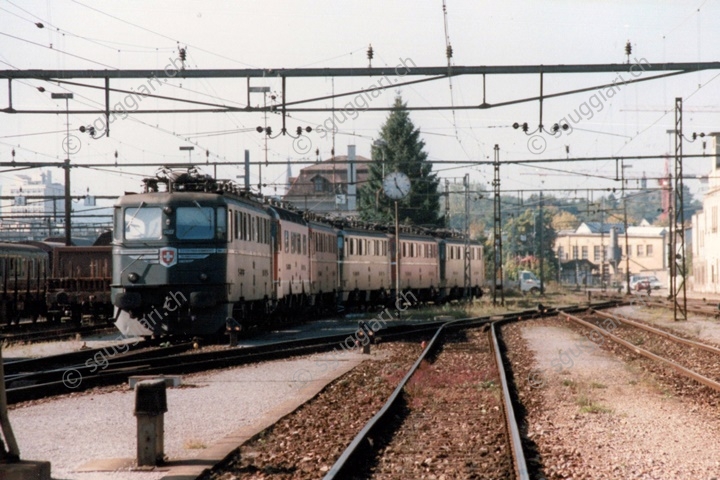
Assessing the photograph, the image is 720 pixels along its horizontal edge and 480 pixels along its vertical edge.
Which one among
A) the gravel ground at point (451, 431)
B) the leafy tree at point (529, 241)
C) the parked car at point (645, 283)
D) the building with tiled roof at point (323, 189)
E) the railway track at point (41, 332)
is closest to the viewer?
the gravel ground at point (451, 431)

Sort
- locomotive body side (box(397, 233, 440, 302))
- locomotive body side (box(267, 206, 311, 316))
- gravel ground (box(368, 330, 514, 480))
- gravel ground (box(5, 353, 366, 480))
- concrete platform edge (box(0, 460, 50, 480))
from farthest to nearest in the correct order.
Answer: locomotive body side (box(397, 233, 440, 302))
locomotive body side (box(267, 206, 311, 316))
gravel ground (box(5, 353, 366, 480))
gravel ground (box(368, 330, 514, 480))
concrete platform edge (box(0, 460, 50, 480))

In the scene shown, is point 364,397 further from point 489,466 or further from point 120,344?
point 120,344

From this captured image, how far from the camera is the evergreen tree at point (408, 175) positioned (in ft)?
232

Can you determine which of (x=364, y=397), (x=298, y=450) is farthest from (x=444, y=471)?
(x=364, y=397)

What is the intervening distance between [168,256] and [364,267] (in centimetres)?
2173

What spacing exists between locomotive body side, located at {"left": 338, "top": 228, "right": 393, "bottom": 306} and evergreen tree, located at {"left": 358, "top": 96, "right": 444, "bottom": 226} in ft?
70.7

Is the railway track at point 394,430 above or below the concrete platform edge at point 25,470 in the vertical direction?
below

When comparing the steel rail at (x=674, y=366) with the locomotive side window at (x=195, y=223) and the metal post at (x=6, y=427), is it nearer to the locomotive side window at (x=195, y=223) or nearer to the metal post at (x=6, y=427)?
the locomotive side window at (x=195, y=223)

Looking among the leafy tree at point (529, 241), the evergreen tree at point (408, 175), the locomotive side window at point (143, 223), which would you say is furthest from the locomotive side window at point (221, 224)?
the leafy tree at point (529, 241)

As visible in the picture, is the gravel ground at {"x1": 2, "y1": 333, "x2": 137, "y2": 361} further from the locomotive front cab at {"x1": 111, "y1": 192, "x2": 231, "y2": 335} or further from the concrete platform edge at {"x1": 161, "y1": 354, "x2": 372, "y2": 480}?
the concrete platform edge at {"x1": 161, "y1": 354, "x2": 372, "y2": 480}

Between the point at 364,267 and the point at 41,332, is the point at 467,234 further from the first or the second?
the point at 41,332

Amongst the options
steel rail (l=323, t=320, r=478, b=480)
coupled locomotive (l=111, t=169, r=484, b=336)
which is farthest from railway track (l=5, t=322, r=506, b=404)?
steel rail (l=323, t=320, r=478, b=480)

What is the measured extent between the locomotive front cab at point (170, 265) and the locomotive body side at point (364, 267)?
58.0 ft

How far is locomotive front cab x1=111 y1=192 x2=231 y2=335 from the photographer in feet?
66.0
